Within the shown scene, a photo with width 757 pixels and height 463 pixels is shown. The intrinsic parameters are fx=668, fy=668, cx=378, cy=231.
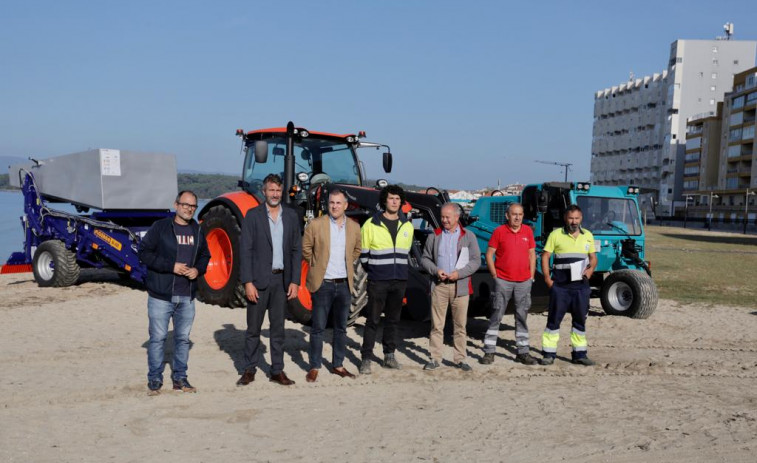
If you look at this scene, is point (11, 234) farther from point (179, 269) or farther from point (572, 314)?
point (572, 314)

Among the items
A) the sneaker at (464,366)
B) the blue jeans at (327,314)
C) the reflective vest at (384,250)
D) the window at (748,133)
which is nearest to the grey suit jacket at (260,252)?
the blue jeans at (327,314)

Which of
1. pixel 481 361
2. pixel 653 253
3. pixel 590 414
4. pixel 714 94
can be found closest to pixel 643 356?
pixel 481 361

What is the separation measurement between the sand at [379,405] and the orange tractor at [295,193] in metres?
1.18

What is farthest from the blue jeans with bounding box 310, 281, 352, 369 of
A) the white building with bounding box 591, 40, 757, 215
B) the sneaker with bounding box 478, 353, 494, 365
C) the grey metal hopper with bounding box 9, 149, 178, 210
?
the white building with bounding box 591, 40, 757, 215

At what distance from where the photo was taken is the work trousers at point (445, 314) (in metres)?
6.47

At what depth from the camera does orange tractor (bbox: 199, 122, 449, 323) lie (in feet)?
27.2

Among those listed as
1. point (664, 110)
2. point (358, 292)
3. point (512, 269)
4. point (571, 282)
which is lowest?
point (358, 292)

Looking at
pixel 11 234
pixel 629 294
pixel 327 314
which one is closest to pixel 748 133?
pixel 11 234

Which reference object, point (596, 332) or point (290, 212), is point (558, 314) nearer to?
point (596, 332)

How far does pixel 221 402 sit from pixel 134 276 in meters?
6.24

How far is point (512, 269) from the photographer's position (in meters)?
6.83

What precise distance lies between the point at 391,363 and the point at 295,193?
3.17m

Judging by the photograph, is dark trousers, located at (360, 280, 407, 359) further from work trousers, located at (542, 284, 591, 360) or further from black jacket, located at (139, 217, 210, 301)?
black jacket, located at (139, 217, 210, 301)

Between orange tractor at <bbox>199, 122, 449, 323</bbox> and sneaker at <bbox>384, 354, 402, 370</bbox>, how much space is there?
5.98 feet
